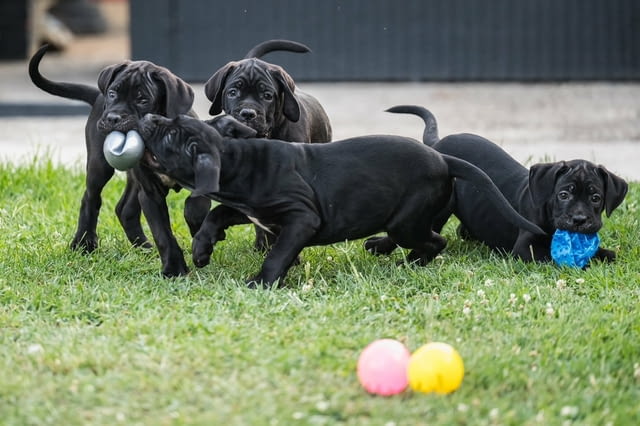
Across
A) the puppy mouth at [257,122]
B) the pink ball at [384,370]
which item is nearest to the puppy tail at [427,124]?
the puppy mouth at [257,122]

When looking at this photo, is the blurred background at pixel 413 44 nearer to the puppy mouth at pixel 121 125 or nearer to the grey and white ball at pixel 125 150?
the puppy mouth at pixel 121 125

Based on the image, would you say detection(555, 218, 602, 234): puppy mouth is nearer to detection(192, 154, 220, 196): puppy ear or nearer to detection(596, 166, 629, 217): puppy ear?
detection(596, 166, 629, 217): puppy ear

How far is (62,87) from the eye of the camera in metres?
6.81

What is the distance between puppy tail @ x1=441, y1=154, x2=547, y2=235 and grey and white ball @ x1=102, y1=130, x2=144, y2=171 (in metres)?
1.73

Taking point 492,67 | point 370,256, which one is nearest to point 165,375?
point 370,256

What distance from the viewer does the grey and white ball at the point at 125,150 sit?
5.59 meters

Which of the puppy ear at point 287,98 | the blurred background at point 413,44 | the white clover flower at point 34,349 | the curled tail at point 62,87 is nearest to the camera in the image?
the white clover flower at point 34,349

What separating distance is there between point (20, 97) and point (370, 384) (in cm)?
1050

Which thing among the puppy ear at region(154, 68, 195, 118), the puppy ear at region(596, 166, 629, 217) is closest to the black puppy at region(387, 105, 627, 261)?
the puppy ear at region(596, 166, 629, 217)

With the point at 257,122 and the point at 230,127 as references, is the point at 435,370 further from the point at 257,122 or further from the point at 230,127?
the point at 257,122

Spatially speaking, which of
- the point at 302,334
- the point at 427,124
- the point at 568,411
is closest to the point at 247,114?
the point at 427,124

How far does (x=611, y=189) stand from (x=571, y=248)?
1.33 ft

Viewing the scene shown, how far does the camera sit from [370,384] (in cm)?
424

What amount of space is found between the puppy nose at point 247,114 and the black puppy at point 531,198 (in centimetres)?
112
